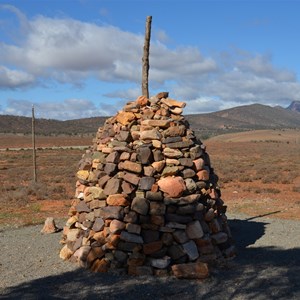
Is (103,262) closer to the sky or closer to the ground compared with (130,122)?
closer to the ground

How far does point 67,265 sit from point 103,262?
3.22ft

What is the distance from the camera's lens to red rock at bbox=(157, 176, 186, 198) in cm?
841

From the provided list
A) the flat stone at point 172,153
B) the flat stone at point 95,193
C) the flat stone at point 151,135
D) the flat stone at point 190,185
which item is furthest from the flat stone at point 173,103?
the flat stone at point 95,193

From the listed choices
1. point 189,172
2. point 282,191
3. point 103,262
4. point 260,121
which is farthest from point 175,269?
point 260,121

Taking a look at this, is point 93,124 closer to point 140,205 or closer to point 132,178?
point 132,178

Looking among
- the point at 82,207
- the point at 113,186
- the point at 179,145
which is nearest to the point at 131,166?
the point at 113,186

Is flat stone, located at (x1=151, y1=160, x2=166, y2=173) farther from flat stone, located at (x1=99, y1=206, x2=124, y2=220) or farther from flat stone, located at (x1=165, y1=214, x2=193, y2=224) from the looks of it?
flat stone, located at (x1=99, y1=206, x2=124, y2=220)

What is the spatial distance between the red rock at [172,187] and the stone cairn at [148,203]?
2 centimetres

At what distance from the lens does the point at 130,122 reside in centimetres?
937

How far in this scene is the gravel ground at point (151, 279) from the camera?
705cm

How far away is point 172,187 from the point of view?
8430mm

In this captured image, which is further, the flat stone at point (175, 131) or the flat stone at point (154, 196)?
the flat stone at point (175, 131)

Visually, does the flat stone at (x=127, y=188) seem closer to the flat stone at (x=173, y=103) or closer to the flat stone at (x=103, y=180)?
the flat stone at (x=103, y=180)

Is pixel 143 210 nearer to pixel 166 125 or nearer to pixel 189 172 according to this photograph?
pixel 189 172
